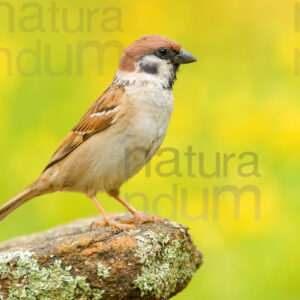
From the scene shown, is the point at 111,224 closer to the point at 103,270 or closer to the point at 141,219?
the point at 141,219

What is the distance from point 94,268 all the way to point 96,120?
1.30 meters

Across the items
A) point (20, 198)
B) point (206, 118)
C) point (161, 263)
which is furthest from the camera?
point (206, 118)

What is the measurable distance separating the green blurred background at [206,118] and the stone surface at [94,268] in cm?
171

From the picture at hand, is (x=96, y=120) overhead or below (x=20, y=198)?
overhead

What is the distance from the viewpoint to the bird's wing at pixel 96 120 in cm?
470

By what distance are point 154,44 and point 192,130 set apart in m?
2.13

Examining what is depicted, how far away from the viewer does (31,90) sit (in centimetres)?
685

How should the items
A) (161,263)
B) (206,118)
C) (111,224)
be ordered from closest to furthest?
(161,263)
(111,224)
(206,118)

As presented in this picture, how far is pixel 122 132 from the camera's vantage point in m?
4.59

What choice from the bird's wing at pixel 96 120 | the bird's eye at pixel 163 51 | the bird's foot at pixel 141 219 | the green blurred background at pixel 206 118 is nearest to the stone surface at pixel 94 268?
the bird's foot at pixel 141 219

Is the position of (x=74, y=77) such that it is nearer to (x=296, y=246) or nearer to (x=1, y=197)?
(x=1, y=197)

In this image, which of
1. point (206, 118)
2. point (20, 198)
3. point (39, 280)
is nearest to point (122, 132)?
point (20, 198)

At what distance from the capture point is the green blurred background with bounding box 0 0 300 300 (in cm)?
584

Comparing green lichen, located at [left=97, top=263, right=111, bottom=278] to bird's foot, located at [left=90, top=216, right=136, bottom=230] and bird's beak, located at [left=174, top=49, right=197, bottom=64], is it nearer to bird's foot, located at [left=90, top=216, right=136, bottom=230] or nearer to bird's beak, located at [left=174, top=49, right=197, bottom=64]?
bird's foot, located at [left=90, top=216, right=136, bottom=230]
